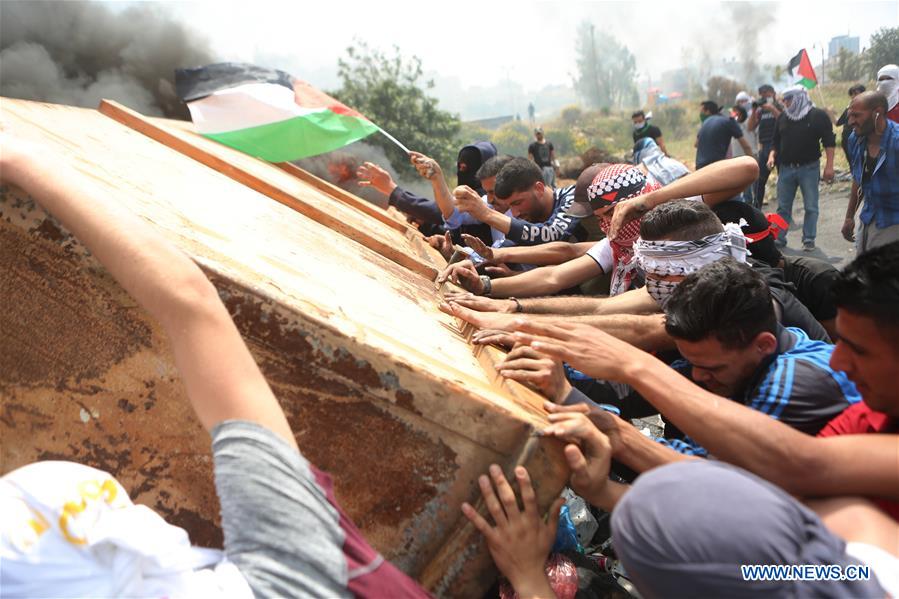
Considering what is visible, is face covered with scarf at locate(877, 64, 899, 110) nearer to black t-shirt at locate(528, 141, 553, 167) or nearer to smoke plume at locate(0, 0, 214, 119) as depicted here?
black t-shirt at locate(528, 141, 553, 167)

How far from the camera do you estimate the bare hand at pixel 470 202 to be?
12.0 ft

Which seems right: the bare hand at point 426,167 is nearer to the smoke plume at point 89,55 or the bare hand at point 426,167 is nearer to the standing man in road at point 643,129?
the standing man in road at point 643,129

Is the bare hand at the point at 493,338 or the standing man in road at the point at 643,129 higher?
the standing man in road at the point at 643,129

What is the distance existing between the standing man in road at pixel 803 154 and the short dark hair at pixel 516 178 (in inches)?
186

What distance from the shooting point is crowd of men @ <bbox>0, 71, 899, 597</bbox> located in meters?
0.86

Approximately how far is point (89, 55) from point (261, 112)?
8.80 meters

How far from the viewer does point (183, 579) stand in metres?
0.86

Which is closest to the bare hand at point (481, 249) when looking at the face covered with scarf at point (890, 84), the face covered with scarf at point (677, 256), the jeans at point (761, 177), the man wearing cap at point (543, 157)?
the face covered with scarf at point (677, 256)

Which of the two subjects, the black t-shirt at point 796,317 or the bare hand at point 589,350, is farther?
the black t-shirt at point 796,317

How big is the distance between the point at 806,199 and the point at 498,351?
661 cm

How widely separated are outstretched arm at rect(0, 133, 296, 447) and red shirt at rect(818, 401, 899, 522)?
1129mm

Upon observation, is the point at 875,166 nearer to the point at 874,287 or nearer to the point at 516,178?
the point at 516,178

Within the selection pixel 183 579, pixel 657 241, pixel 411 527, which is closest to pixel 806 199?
pixel 657 241

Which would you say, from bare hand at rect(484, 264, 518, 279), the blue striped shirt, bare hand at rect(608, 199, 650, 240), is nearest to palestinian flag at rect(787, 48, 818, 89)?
bare hand at rect(484, 264, 518, 279)
